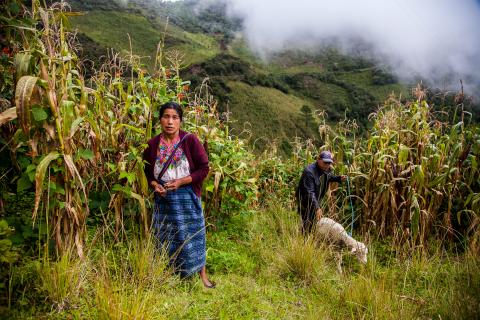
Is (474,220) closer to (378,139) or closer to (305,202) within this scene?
(378,139)

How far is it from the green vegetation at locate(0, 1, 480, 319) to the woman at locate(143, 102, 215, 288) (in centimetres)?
13

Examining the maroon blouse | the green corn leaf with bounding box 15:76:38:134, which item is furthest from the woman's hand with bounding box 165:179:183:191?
the green corn leaf with bounding box 15:76:38:134

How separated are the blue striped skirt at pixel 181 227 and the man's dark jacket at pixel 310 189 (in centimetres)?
158

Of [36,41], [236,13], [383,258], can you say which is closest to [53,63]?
[36,41]

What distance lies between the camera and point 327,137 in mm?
5652

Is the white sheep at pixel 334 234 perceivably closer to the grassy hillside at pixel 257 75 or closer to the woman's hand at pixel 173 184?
the woman's hand at pixel 173 184

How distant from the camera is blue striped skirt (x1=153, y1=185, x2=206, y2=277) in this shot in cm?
313

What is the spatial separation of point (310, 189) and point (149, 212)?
1.95 m

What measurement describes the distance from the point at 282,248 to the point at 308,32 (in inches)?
6997

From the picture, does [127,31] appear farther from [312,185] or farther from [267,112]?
[312,185]

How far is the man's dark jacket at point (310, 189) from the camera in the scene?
431 cm

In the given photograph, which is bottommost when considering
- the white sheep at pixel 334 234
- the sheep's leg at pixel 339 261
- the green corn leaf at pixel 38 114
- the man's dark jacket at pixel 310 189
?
the sheep's leg at pixel 339 261

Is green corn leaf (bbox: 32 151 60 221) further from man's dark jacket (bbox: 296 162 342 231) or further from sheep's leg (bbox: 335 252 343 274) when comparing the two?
man's dark jacket (bbox: 296 162 342 231)

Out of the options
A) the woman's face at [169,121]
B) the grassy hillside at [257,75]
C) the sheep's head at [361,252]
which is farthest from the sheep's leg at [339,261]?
the grassy hillside at [257,75]
